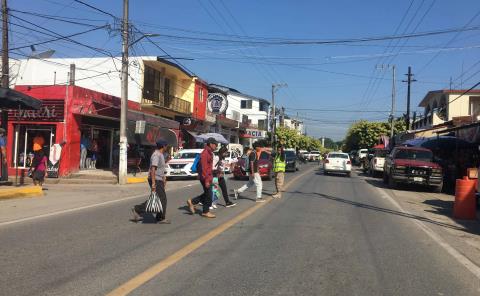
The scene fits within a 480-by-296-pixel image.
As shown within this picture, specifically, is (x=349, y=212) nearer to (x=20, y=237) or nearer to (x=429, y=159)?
(x=20, y=237)

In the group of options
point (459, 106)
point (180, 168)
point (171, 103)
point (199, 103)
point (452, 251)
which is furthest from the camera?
point (459, 106)

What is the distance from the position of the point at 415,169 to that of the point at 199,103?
2538cm

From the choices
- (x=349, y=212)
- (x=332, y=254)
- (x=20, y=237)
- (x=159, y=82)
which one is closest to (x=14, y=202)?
(x=20, y=237)

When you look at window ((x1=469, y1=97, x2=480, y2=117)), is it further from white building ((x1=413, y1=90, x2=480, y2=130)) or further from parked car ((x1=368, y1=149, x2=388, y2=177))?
parked car ((x1=368, y1=149, x2=388, y2=177))

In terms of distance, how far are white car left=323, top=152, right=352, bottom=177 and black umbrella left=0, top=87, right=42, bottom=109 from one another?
1988cm

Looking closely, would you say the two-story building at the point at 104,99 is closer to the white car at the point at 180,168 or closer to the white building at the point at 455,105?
the white car at the point at 180,168

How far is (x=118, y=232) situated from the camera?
9164 millimetres

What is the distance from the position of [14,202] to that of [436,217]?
11.2 m

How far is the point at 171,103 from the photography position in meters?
37.1

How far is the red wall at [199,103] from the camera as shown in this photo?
42.5 m

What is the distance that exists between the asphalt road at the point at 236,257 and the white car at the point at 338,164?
2046 cm

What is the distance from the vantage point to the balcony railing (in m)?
33.5

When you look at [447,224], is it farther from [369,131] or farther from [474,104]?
[369,131]

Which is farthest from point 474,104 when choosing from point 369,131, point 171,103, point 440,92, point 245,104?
point 245,104
